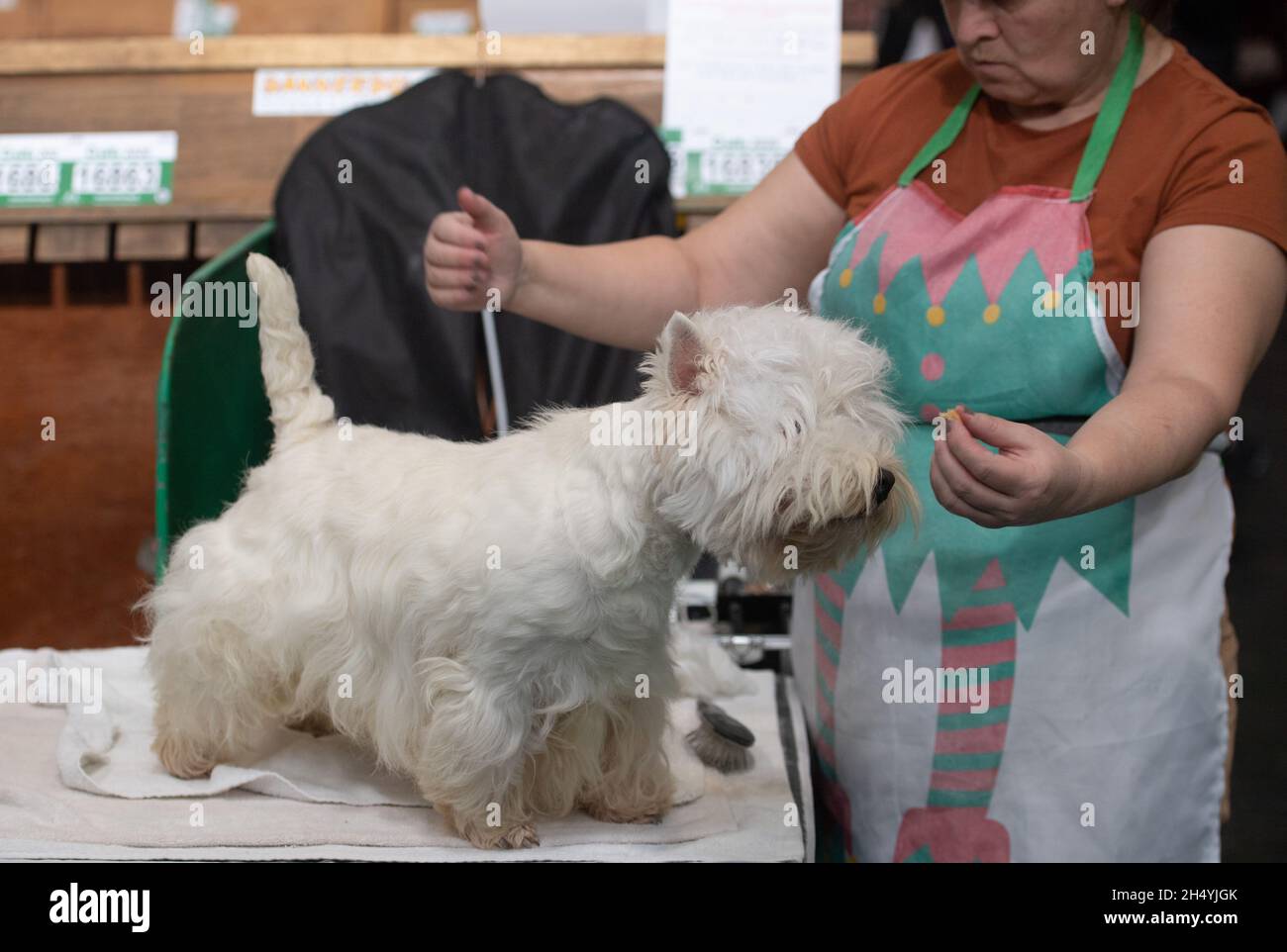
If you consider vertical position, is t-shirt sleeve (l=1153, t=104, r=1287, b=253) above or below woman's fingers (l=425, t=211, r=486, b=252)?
above

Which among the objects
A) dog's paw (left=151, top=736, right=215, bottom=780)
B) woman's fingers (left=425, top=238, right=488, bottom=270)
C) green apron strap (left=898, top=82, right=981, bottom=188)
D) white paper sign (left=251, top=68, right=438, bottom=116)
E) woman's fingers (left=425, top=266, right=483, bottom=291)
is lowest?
dog's paw (left=151, top=736, right=215, bottom=780)

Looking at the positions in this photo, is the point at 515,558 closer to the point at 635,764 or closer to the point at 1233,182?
the point at 635,764

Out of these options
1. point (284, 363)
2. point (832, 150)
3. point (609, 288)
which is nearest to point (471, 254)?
point (609, 288)

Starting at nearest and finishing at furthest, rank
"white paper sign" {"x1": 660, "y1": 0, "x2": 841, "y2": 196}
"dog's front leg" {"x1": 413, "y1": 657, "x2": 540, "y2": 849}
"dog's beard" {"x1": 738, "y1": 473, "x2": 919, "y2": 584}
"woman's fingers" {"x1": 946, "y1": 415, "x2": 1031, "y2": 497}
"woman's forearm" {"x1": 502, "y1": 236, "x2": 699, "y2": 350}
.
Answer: "woman's fingers" {"x1": 946, "y1": 415, "x2": 1031, "y2": 497}, "dog's beard" {"x1": 738, "y1": 473, "x2": 919, "y2": 584}, "dog's front leg" {"x1": 413, "y1": 657, "x2": 540, "y2": 849}, "woman's forearm" {"x1": 502, "y1": 236, "x2": 699, "y2": 350}, "white paper sign" {"x1": 660, "y1": 0, "x2": 841, "y2": 196}

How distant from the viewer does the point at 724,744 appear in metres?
1.54

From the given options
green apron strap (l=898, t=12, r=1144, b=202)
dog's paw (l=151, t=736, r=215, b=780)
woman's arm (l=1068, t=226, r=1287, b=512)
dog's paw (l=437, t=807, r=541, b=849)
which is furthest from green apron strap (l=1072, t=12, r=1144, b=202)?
dog's paw (l=151, t=736, r=215, b=780)

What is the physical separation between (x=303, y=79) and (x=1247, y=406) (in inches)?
96.4

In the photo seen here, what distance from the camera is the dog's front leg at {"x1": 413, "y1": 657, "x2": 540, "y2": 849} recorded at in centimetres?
123

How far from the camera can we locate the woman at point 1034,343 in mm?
1288

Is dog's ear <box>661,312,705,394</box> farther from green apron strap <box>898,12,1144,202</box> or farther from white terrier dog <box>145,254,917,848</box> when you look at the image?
green apron strap <box>898,12,1144,202</box>

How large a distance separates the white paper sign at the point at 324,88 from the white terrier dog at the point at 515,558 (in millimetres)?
913

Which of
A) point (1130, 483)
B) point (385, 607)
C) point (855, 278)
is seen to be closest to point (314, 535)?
point (385, 607)

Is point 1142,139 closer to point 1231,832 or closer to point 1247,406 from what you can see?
point 1231,832

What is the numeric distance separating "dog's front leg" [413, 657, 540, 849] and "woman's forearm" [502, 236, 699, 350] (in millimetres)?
439
